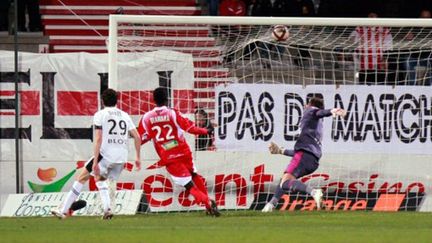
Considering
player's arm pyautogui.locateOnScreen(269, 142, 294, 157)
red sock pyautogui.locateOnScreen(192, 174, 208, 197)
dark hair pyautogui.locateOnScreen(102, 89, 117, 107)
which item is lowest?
red sock pyautogui.locateOnScreen(192, 174, 208, 197)

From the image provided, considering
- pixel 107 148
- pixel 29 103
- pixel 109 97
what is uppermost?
pixel 109 97

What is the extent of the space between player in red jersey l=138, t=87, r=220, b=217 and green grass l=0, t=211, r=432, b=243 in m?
0.54

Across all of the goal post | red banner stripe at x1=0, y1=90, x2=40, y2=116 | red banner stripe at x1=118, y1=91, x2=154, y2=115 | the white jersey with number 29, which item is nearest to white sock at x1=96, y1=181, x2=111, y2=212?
the white jersey with number 29

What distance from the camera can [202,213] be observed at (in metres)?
21.0

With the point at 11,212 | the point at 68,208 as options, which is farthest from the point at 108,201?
Result: the point at 11,212

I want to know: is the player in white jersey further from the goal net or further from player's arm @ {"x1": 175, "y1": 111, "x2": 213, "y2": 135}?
the goal net

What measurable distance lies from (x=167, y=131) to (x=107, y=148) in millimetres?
1088

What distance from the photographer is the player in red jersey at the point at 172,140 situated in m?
19.6

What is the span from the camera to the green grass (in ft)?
50.3

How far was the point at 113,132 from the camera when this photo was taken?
62.5ft

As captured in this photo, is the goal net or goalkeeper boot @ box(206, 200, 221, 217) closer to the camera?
goalkeeper boot @ box(206, 200, 221, 217)

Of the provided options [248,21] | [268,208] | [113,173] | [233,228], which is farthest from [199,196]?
[248,21]

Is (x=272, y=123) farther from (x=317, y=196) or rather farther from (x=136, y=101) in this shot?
(x=317, y=196)

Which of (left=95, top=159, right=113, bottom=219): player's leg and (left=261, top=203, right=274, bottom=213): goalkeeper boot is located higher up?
(left=95, top=159, right=113, bottom=219): player's leg
